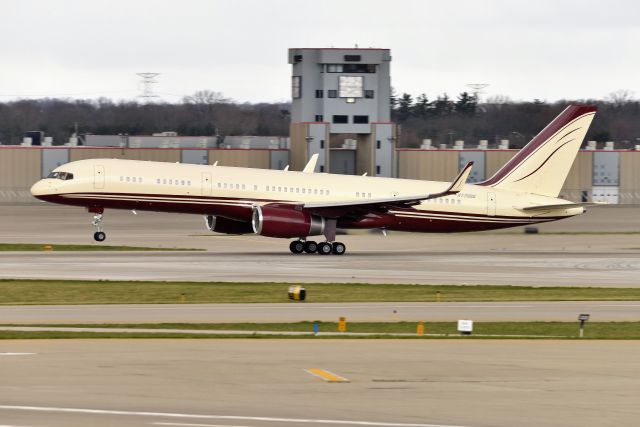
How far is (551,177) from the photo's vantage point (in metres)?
60.7

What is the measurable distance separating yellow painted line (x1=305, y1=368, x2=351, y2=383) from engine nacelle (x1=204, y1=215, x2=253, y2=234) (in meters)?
34.3

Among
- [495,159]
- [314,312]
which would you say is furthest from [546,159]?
[495,159]

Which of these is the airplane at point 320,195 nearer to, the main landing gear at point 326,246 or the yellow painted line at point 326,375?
the main landing gear at point 326,246

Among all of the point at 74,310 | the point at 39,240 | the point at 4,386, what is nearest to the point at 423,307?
the point at 74,310

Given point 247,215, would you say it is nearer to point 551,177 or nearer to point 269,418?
point 551,177

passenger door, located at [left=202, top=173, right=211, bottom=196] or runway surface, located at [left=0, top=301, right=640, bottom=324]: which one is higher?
passenger door, located at [left=202, top=173, right=211, bottom=196]

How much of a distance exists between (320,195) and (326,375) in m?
34.8

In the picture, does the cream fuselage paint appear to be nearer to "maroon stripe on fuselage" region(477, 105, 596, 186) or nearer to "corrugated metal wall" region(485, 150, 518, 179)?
"maroon stripe on fuselage" region(477, 105, 596, 186)

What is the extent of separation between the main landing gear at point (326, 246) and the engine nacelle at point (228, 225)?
2542 mm

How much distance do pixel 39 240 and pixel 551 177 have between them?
29.2 metres

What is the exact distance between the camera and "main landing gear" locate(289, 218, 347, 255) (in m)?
55.8

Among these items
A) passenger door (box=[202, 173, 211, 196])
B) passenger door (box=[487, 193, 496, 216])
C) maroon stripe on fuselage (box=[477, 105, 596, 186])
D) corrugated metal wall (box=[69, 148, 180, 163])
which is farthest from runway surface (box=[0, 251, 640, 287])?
corrugated metal wall (box=[69, 148, 180, 163])

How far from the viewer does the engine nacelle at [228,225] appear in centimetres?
5631

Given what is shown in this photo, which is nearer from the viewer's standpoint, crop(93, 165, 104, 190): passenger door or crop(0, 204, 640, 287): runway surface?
crop(0, 204, 640, 287): runway surface
